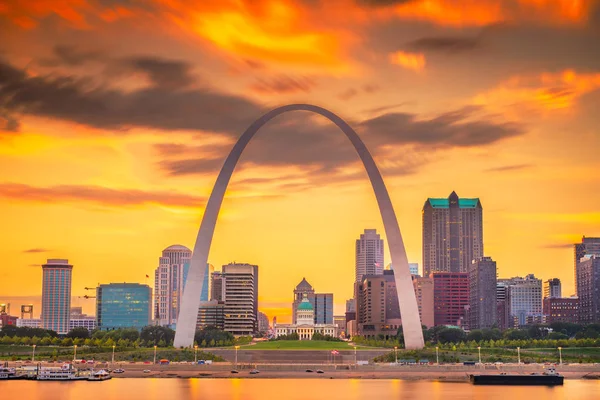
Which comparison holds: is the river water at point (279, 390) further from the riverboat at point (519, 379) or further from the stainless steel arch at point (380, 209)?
the stainless steel arch at point (380, 209)

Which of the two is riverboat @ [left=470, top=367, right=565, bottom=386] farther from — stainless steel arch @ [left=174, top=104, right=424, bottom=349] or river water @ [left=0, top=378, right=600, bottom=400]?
stainless steel arch @ [left=174, top=104, right=424, bottom=349]

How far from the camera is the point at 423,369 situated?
103062 mm

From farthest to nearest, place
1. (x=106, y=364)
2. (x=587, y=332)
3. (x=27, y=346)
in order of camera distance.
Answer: (x=587, y=332), (x=27, y=346), (x=106, y=364)

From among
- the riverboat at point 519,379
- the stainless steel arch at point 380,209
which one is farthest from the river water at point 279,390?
the stainless steel arch at point 380,209

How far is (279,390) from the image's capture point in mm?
81875

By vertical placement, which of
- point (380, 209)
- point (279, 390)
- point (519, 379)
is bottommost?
point (279, 390)

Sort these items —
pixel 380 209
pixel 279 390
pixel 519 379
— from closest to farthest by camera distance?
pixel 279 390
pixel 519 379
pixel 380 209

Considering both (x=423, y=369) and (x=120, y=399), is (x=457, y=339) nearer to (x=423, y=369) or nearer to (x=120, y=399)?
(x=423, y=369)

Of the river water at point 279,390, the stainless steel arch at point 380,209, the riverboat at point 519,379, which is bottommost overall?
the river water at point 279,390

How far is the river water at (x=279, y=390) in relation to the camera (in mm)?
75188

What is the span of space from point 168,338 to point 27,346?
97.1ft

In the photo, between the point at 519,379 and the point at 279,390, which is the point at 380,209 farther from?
the point at 279,390

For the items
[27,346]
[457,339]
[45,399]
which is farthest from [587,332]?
[45,399]

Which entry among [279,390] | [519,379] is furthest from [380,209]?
[279,390]
